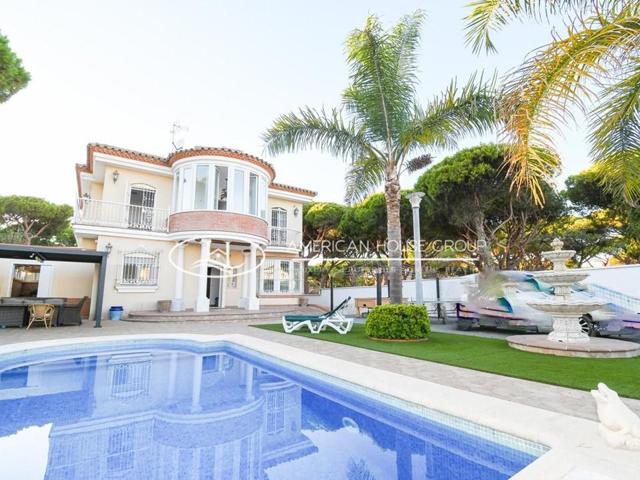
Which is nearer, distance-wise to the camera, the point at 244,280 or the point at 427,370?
the point at 427,370

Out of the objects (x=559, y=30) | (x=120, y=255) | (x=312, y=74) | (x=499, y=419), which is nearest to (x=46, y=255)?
(x=120, y=255)

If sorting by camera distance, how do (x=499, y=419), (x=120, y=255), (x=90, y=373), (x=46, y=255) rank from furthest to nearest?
(x=120, y=255)
(x=46, y=255)
(x=90, y=373)
(x=499, y=419)

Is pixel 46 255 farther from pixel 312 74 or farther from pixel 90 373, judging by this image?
pixel 312 74

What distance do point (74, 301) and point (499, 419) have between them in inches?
676

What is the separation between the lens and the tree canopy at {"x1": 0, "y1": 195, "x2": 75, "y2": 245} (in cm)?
2870

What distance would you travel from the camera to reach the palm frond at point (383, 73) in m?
9.72

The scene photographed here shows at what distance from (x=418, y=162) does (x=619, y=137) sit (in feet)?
18.8

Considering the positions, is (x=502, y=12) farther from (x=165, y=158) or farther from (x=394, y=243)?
(x=165, y=158)

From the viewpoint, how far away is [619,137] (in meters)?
5.58

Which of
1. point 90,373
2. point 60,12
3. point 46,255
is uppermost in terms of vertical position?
point 60,12

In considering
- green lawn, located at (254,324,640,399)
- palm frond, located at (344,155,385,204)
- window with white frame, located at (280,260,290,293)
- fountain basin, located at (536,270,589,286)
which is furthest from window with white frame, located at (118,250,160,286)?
fountain basin, located at (536,270,589,286)

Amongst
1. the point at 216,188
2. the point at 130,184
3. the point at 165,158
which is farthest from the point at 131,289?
the point at 165,158

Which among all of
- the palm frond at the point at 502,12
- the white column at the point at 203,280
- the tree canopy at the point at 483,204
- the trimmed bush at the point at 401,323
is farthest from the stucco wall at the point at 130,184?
the palm frond at the point at 502,12

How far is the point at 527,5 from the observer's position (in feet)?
15.3
